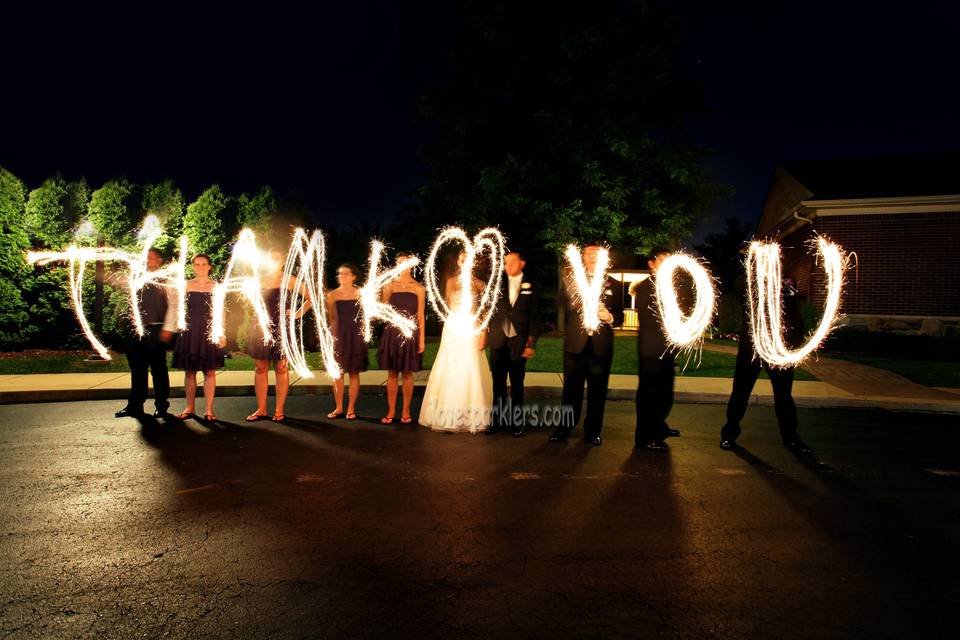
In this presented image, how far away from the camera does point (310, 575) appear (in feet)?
10.9

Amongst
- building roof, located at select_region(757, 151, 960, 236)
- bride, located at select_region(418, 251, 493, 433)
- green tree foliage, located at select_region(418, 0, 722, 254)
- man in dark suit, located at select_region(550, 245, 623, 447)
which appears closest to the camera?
man in dark suit, located at select_region(550, 245, 623, 447)

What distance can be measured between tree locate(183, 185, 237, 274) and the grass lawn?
257 cm

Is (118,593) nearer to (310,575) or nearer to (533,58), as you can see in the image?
(310,575)

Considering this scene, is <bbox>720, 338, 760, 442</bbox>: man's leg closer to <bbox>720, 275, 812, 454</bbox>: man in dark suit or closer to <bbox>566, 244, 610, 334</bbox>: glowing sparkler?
<bbox>720, 275, 812, 454</bbox>: man in dark suit

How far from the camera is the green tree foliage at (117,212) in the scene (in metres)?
14.7

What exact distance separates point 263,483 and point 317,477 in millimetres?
441

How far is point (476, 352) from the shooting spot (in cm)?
715

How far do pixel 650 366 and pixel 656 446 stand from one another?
850 millimetres

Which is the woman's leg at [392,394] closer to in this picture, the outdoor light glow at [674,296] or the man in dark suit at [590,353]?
the man in dark suit at [590,353]

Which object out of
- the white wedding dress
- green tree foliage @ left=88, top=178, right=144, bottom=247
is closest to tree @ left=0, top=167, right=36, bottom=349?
green tree foliage @ left=88, top=178, right=144, bottom=247

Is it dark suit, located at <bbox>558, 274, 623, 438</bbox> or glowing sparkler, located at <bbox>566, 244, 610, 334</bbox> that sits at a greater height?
glowing sparkler, located at <bbox>566, 244, 610, 334</bbox>

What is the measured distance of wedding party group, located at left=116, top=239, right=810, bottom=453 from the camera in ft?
21.1

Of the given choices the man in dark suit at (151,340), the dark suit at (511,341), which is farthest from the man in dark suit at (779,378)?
the man in dark suit at (151,340)

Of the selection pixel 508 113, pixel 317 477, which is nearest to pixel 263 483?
pixel 317 477
